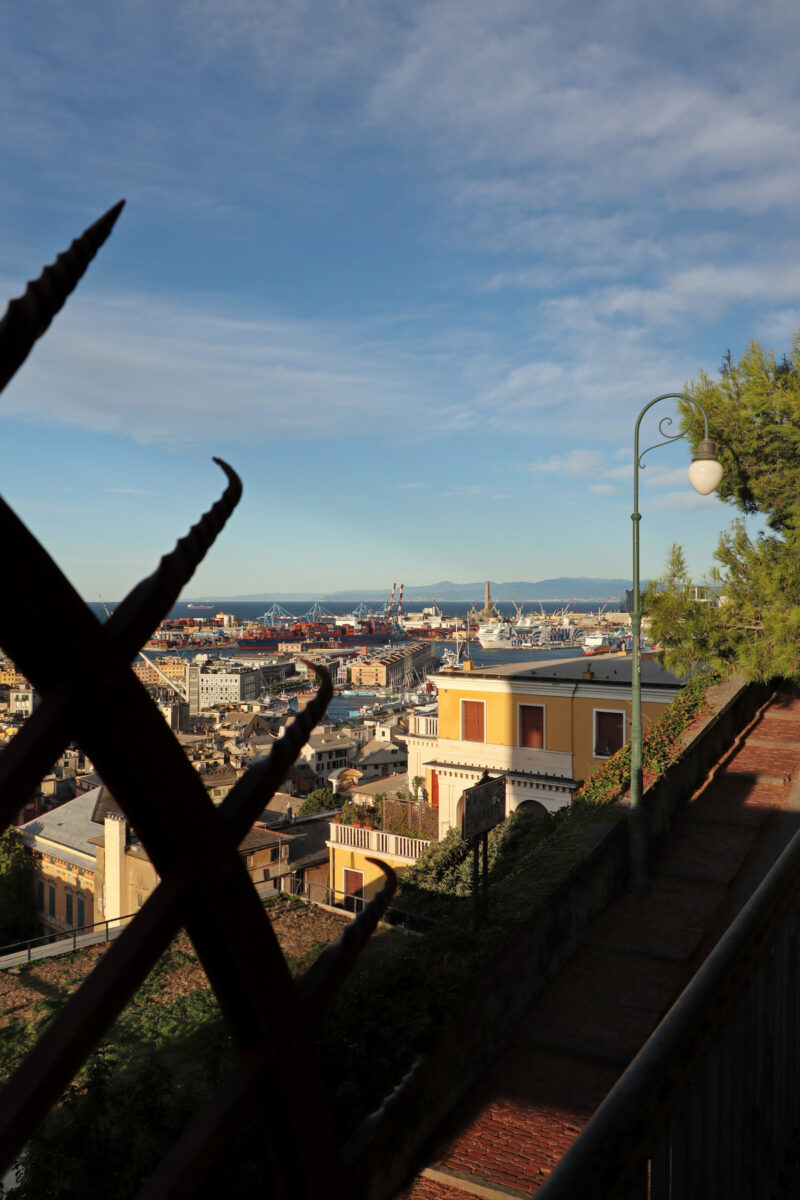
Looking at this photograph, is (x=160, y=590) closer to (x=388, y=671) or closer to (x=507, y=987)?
(x=507, y=987)

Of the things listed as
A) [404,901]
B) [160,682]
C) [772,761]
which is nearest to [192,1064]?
[404,901]

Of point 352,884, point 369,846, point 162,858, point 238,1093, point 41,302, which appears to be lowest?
point 352,884

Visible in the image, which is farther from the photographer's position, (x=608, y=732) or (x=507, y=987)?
(x=608, y=732)

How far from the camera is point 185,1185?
46.5 inches

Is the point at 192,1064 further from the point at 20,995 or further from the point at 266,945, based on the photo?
the point at 20,995

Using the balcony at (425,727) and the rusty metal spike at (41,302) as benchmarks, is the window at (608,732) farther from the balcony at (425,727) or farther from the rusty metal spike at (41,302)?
the rusty metal spike at (41,302)

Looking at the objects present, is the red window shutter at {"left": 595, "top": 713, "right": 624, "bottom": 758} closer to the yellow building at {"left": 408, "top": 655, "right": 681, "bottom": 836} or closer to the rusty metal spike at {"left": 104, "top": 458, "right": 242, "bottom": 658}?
the yellow building at {"left": 408, "top": 655, "right": 681, "bottom": 836}

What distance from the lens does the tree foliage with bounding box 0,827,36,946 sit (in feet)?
142

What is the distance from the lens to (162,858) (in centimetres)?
124

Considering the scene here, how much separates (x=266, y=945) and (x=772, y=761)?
16.2 meters

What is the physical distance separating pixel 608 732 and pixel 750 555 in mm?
8569

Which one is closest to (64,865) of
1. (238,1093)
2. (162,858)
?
(238,1093)

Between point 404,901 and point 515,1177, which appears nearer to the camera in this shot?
point 515,1177

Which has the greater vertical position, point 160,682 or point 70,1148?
Answer: point 70,1148
